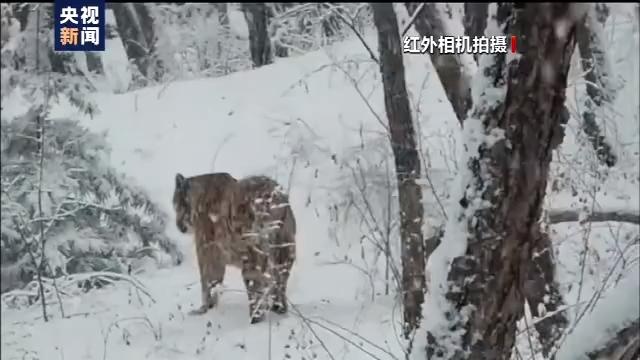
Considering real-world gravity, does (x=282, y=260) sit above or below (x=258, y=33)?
below

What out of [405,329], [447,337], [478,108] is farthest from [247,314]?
[478,108]

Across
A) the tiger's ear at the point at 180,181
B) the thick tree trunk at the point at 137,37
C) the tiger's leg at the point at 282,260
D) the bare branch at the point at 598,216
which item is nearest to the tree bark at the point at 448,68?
the bare branch at the point at 598,216

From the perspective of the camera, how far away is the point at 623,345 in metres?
2.38

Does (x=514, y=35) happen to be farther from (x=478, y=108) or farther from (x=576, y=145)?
(x=576, y=145)

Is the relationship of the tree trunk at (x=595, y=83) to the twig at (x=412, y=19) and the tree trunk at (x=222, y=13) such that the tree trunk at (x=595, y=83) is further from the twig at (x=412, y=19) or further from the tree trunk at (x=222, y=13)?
the tree trunk at (x=222, y=13)

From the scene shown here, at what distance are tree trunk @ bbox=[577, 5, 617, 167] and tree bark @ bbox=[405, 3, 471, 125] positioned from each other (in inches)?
68.7

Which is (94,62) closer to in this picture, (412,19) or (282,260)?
(282,260)

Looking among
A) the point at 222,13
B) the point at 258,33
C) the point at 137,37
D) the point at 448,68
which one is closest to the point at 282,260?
the point at 448,68

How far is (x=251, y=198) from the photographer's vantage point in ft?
17.0

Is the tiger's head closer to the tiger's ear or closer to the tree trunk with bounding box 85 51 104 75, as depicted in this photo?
the tiger's ear

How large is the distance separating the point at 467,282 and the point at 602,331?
15.2 inches

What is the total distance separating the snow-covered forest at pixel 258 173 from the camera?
4.32 m

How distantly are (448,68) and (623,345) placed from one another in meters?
2.69

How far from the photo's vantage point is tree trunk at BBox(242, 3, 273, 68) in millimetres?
6188
